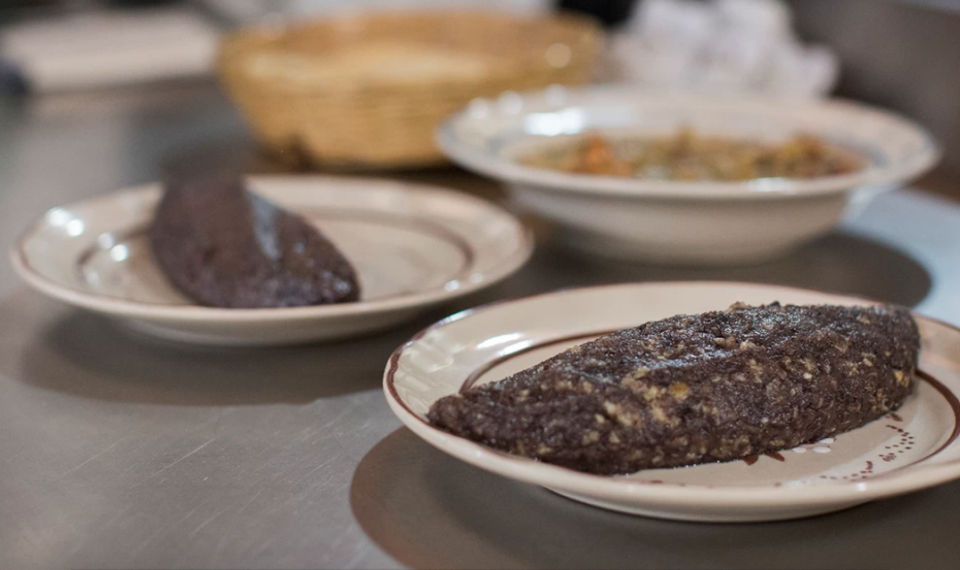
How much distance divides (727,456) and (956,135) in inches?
43.1

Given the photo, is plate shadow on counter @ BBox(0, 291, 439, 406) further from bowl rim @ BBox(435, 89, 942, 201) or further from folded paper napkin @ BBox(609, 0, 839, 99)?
folded paper napkin @ BBox(609, 0, 839, 99)

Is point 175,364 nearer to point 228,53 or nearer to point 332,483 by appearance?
point 332,483

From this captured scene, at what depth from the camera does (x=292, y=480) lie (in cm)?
67

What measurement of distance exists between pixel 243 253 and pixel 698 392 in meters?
0.45

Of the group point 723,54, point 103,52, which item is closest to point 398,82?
point 723,54

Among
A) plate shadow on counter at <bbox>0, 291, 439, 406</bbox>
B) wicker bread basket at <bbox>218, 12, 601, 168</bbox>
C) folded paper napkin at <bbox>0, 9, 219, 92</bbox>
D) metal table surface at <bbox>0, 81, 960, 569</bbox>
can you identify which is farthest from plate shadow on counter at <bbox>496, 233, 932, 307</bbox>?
folded paper napkin at <bbox>0, 9, 219, 92</bbox>

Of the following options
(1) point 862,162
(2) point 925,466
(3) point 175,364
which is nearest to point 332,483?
(3) point 175,364

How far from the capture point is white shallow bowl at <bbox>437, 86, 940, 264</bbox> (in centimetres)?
97

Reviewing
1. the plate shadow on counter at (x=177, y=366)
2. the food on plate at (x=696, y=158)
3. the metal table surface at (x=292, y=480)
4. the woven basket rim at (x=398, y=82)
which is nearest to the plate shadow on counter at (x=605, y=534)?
the metal table surface at (x=292, y=480)

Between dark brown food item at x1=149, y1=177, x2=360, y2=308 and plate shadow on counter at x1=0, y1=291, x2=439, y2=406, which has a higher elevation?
dark brown food item at x1=149, y1=177, x2=360, y2=308

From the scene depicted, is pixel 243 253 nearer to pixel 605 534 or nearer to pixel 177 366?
pixel 177 366

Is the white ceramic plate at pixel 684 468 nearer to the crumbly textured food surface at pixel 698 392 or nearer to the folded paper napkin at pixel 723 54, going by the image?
the crumbly textured food surface at pixel 698 392

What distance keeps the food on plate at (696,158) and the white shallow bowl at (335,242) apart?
0.15m

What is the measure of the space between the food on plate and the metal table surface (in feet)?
0.36
